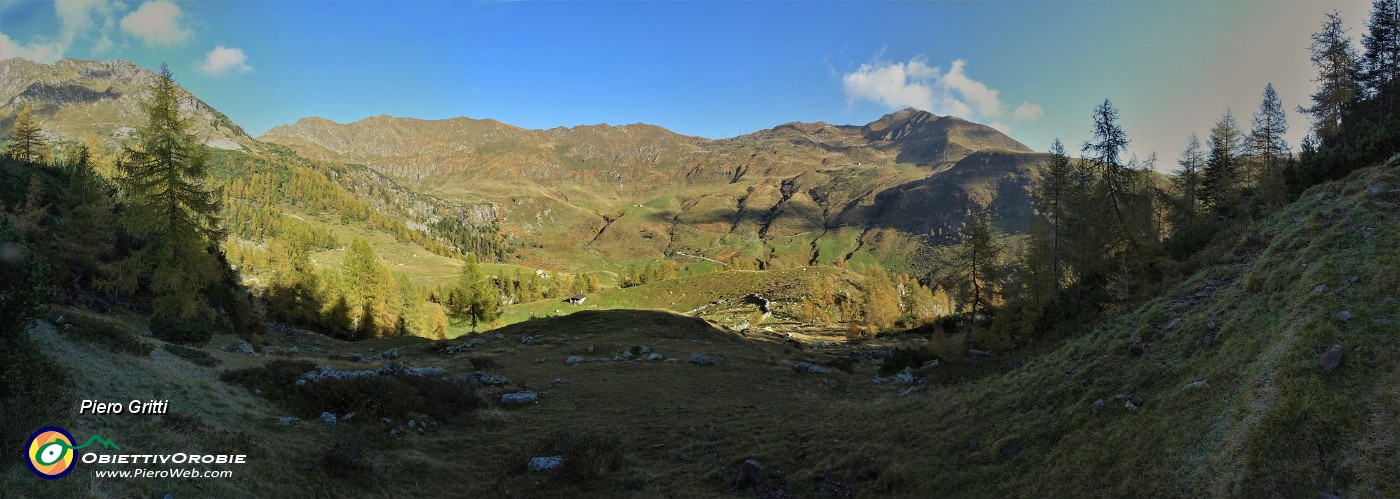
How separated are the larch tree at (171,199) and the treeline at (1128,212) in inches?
1752

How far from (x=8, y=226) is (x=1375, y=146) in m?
45.1

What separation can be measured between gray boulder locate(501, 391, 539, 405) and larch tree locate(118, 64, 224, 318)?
21118mm

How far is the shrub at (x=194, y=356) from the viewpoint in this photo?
711 inches

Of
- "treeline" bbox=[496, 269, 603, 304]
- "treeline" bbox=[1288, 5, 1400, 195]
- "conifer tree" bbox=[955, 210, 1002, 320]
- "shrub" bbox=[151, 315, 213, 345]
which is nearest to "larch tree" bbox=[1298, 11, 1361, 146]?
"treeline" bbox=[1288, 5, 1400, 195]

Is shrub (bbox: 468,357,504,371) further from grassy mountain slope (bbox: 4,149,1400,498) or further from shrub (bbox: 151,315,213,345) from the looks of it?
shrub (bbox: 151,315,213,345)

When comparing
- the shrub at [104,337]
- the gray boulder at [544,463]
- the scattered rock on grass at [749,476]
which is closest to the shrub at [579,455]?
the gray boulder at [544,463]

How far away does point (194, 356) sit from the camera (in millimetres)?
18562

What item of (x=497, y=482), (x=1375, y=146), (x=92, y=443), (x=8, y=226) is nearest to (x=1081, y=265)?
(x=1375, y=146)

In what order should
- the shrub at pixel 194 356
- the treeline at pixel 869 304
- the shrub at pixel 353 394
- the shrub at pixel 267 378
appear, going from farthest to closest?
1. the treeline at pixel 869 304
2. the shrub at pixel 194 356
3. the shrub at pixel 267 378
4. the shrub at pixel 353 394

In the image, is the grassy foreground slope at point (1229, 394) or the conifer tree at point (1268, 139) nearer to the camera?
the grassy foreground slope at point (1229, 394)

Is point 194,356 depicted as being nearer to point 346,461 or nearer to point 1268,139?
point 346,461

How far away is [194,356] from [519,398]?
11391 millimetres

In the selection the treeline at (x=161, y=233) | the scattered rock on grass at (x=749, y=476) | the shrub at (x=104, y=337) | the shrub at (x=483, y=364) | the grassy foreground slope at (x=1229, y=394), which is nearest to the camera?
the grassy foreground slope at (x=1229, y=394)

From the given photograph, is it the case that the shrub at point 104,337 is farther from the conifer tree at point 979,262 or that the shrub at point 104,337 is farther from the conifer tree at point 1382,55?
the conifer tree at point 1382,55
